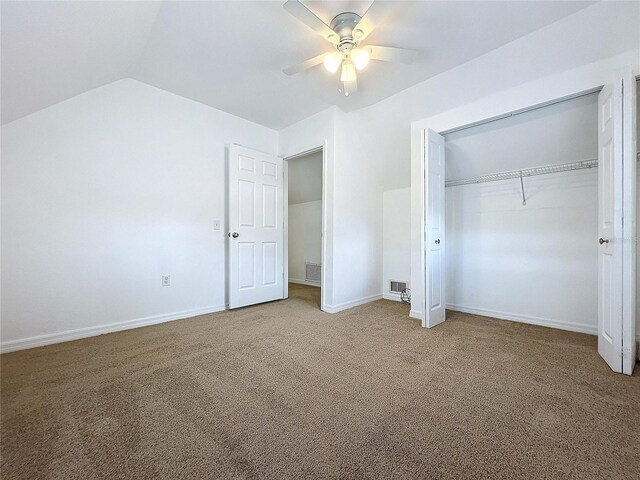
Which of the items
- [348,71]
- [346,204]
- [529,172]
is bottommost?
[346,204]

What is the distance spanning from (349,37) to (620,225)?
219 cm

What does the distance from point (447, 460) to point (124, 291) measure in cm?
289

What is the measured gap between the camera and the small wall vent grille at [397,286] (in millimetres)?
3805

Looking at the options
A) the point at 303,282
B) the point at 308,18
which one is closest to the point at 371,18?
the point at 308,18

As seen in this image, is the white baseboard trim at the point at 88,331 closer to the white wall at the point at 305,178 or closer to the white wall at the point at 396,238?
the white wall at the point at 396,238

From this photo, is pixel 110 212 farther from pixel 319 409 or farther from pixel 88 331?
pixel 319 409

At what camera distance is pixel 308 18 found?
164cm

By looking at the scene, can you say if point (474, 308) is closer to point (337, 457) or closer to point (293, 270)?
point (337, 457)

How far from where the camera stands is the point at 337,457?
1.05 meters

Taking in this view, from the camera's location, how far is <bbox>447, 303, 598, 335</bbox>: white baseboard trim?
8.04 ft

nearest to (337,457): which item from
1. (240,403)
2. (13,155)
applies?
(240,403)

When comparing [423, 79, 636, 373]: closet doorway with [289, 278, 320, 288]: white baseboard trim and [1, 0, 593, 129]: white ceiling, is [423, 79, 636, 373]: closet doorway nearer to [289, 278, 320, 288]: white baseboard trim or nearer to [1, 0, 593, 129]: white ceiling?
[1, 0, 593, 129]: white ceiling

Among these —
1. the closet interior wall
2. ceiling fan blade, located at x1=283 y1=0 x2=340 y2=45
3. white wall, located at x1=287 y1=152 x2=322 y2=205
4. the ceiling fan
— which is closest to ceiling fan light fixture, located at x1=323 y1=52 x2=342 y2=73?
the ceiling fan

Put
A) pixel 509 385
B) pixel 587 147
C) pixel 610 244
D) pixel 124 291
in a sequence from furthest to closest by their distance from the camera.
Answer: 1. pixel 124 291
2. pixel 587 147
3. pixel 610 244
4. pixel 509 385
